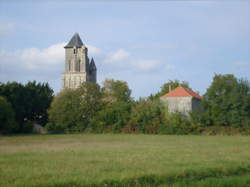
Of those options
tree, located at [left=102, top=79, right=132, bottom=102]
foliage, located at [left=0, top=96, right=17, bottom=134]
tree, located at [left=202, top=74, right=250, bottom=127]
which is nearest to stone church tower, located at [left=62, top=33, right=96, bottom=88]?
tree, located at [left=102, top=79, right=132, bottom=102]

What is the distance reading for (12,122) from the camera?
5044 cm

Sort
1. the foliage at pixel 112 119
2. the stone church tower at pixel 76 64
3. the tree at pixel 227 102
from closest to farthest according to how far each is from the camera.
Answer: the tree at pixel 227 102 < the foliage at pixel 112 119 < the stone church tower at pixel 76 64

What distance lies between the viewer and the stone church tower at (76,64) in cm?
9884

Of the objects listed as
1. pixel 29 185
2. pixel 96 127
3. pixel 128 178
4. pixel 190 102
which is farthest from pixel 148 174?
pixel 190 102

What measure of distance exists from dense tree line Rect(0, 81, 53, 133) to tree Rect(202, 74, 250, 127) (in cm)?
2991

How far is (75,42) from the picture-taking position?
→ 103 meters

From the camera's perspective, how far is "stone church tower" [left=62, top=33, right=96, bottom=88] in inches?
3891

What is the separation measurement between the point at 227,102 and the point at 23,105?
3578 centimetres

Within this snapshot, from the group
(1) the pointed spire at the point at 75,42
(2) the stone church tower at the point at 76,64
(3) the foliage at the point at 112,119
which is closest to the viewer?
(3) the foliage at the point at 112,119

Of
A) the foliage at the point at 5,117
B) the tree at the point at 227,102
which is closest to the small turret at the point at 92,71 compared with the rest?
the foliage at the point at 5,117

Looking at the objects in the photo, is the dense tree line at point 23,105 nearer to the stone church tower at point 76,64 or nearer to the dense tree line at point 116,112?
the dense tree line at point 116,112

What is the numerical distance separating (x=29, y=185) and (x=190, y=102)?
54.9 m

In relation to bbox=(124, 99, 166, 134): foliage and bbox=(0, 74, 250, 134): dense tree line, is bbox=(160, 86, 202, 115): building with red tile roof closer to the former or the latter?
bbox=(0, 74, 250, 134): dense tree line

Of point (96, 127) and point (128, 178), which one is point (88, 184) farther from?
point (96, 127)
